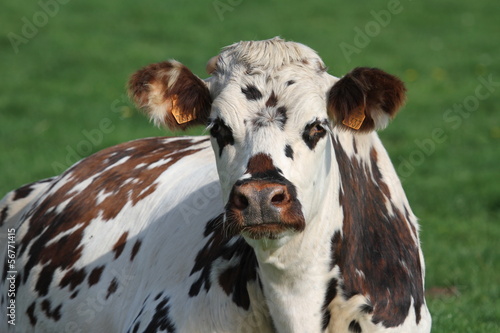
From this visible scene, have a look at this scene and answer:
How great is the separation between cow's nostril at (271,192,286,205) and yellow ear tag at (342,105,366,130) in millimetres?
662

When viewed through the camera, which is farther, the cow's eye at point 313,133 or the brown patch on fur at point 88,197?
the brown patch on fur at point 88,197

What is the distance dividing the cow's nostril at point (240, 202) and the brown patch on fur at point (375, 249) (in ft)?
1.93

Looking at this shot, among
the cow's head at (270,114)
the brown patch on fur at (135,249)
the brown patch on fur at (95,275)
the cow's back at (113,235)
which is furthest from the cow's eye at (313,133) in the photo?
the brown patch on fur at (95,275)

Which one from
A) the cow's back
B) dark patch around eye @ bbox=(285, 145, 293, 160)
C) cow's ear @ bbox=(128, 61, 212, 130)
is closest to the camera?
dark patch around eye @ bbox=(285, 145, 293, 160)

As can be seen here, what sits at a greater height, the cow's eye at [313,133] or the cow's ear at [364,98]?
the cow's ear at [364,98]

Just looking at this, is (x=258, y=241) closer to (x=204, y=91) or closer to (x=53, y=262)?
(x=204, y=91)

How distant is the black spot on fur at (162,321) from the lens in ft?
13.7

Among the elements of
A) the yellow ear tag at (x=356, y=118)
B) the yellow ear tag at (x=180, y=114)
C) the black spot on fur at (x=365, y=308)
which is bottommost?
the black spot on fur at (x=365, y=308)

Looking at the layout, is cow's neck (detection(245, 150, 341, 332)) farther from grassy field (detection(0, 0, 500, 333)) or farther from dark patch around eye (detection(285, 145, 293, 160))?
grassy field (detection(0, 0, 500, 333))

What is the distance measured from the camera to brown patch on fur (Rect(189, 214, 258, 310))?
3992 millimetres

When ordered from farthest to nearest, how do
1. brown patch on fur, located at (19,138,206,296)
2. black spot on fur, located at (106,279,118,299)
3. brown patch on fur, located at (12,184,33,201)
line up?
brown patch on fur, located at (12,184,33,201) → brown patch on fur, located at (19,138,206,296) → black spot on fur, located at (106,279,118,299)

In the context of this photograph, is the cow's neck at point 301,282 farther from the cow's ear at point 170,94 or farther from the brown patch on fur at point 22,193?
the brown patch on fur at point 22,193

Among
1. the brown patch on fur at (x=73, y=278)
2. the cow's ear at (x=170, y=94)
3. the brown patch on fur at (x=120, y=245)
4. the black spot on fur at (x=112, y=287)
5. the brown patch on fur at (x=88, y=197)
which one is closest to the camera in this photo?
the cow's ear at (x=170, y=94)

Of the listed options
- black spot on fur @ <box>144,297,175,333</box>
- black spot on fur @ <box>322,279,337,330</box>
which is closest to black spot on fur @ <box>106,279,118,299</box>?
black spot on fur @ <box>144,297,175,333</box>
